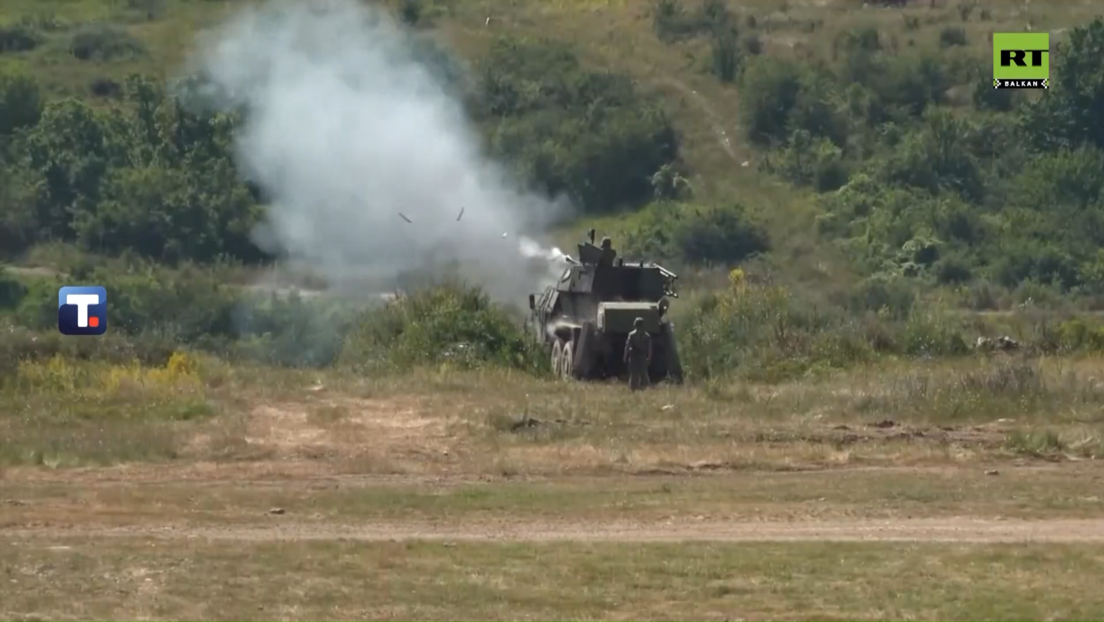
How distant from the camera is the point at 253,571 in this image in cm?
1447

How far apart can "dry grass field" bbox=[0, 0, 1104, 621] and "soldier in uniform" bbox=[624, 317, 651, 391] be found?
2.76ft

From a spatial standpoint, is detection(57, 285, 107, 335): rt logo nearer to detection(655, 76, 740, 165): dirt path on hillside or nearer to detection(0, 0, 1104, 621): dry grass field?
detection(0, 0, 1104, 621): dry grass field

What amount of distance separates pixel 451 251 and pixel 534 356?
11.9m

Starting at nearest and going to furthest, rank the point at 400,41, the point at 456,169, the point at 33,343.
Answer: the point at 33,343
the point at 456,169
the point at 400,41

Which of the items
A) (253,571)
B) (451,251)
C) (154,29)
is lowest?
(253,571)

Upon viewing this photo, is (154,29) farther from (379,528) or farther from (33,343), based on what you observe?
(379,528)

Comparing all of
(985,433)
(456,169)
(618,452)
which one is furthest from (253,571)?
(456,169)

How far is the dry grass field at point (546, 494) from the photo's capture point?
13.9m

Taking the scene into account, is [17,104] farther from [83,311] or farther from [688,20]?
[688,20]

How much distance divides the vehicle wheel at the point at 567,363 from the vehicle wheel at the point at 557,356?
10 cm

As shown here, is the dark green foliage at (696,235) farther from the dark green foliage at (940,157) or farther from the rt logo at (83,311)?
the rt logo at (83,311)

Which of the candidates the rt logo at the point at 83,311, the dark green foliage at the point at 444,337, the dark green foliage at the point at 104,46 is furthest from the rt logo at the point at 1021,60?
the dark green foliage at the point at 444,337

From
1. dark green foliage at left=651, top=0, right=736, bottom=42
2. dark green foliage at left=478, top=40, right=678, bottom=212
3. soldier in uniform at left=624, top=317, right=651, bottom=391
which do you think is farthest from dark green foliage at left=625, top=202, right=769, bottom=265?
soldier in uniform at left=624, top=317, right=651, bottom=391

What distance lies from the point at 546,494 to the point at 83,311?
23.9m
